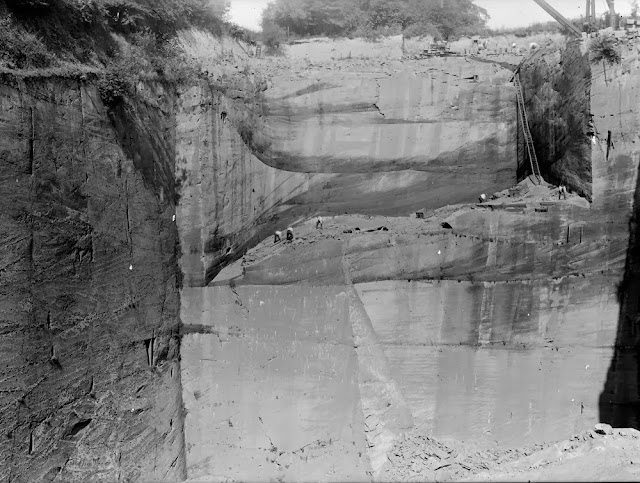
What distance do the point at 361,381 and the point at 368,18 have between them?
35.3 ft

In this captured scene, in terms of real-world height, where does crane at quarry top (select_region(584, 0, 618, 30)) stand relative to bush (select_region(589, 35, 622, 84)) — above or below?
above

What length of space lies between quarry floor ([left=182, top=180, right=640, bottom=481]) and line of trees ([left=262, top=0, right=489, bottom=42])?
24.1 feet

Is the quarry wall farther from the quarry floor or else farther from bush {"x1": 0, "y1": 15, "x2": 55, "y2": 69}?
bush {"x1": 0, "y1": 15, "x2": 55, "y2": 69}

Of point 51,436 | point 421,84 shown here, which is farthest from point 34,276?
point 421,84

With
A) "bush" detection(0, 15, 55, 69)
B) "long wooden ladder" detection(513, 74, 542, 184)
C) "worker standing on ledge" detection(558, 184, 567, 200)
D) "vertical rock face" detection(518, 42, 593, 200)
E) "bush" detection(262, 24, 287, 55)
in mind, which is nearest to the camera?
"bush" detection(0, 15, 55, 69)

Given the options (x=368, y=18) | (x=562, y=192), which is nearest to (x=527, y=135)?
(x=562, y=192)

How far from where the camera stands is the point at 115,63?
1099cm

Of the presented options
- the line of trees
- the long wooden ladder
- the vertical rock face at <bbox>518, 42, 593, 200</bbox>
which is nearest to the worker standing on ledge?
the vertical rock face at <bbox>518, 42, 593, 200</bbox>

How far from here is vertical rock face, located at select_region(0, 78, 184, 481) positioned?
28.7 ft

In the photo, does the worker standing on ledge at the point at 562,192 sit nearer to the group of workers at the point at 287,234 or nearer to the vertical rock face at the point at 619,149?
the vertical rock face at the point at 619,149

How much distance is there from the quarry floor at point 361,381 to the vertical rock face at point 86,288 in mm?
857

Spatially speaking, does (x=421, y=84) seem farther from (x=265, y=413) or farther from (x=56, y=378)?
(x=56, y=378)

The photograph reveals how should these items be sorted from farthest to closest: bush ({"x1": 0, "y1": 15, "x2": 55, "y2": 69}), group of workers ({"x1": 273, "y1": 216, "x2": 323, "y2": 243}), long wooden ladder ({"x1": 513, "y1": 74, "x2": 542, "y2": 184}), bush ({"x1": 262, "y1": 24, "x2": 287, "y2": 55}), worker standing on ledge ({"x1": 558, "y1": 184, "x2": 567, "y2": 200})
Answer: bush ({"x1": 262, "y1": 24, "x2": 287, "y2": 55}) < long wooden ladder ({"x1": 513, "y1": 74, "x2": 542, "y2": 184}) < group of workers ({"x1": 273, "y1": 216, "x2": 323, "y2": 243}) < worker standing on ledge ({"x1": 558, "y1": 184, "x2": 567, "y2": 200}) < bush ({"x1": 0, "y1": 15, "x2": 55, "y2": 69})

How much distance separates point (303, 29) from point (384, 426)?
1110 centimetres
